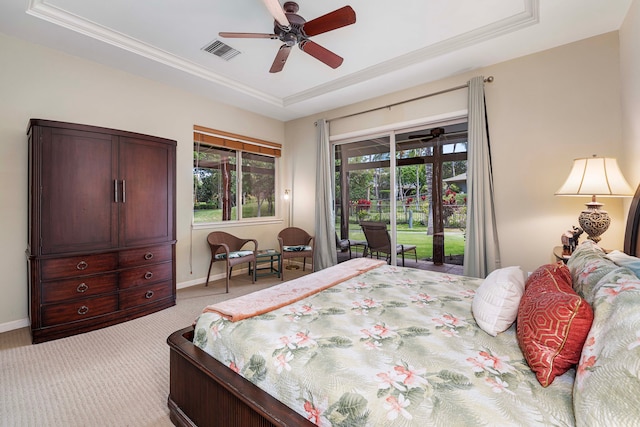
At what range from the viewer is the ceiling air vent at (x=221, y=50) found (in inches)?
119

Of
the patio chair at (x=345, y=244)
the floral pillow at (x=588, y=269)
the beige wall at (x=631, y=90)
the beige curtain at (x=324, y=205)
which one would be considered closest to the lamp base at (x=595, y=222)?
the beige wall at (x=631, y=90)

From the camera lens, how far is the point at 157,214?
3227 mm

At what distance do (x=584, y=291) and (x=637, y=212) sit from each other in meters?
1.26

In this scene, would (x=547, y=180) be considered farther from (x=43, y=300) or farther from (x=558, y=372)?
(x=43, y=300)

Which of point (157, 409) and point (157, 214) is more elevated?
point (157, 214)

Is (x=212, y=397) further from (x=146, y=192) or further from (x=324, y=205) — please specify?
(x=324, y=205)

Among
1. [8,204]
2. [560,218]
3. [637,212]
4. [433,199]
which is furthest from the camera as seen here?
[433,199]

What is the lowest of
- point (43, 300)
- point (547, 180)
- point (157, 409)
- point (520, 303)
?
point (157, 409)

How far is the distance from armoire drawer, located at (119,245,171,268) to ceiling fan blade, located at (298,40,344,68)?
8.81 ft

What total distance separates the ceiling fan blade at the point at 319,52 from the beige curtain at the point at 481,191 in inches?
72.9

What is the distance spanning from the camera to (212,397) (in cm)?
133

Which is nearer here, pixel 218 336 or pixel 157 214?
pixel 218 336

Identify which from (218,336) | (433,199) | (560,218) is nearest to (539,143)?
(560,218)

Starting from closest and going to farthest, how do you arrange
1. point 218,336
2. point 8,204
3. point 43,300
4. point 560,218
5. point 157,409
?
1. point 218,336
2. point 157,409
3. point 43,300
4. point 8,204
5. point 560,218
